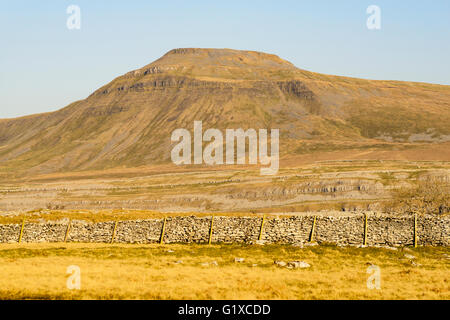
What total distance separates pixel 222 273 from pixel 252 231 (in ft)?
47.0

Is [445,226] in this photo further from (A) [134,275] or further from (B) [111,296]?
(B) [111,296]

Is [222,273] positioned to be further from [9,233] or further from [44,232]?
[9,233]

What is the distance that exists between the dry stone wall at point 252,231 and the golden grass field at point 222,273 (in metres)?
2.23

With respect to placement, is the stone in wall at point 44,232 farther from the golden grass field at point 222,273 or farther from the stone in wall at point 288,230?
the stone in wall at point 288,230

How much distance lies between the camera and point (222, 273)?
27234 mm

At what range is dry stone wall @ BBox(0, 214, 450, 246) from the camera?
3819 centimetres

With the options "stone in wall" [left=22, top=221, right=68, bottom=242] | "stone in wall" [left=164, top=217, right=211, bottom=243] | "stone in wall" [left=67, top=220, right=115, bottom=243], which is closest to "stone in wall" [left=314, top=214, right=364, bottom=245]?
"stone in wall" [left=164, top=217, right=211, bottom=243]

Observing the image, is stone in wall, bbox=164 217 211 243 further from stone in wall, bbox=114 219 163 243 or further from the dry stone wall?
stone in wall, bbox=114 219 163 243

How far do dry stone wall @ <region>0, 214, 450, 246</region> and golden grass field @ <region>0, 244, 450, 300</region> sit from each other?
7.31 ft

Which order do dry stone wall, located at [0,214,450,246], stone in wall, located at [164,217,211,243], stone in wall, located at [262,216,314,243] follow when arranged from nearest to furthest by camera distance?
dry stone wall, located at [0,214,450,246] → stone in wall, located at [262,216,314,243] → stone in wall, located at [164,217,211,243]

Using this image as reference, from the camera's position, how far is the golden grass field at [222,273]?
22.4 meters

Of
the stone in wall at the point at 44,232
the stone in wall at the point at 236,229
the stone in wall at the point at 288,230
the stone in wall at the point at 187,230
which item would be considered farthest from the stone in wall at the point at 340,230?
the stone in wall at the point at 44,232
